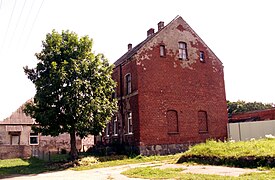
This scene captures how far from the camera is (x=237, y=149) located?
14.4 meters

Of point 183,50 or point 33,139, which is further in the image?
point 33,139

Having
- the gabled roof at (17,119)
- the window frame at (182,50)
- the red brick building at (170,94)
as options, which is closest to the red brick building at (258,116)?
the red brick building at (170,94)

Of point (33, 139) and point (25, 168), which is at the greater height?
point (33, 139)

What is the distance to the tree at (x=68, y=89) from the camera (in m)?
19.9

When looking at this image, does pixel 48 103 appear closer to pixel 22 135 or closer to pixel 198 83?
pixel 198 83

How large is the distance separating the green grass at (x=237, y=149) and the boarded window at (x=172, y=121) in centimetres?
775

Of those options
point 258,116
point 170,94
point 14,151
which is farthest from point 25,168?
point 258,116

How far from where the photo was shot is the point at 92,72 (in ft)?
69.6

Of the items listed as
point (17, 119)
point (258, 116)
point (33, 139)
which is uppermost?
point (17, 119)

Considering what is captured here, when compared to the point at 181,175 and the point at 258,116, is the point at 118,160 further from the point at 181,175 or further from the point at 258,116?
the point at 258,116

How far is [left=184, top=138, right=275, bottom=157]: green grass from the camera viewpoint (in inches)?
508

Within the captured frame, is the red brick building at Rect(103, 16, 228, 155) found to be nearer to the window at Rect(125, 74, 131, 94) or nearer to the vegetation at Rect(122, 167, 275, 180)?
the window at Rect(125, 74, 131, 94)

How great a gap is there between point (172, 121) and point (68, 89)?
30.4 feet

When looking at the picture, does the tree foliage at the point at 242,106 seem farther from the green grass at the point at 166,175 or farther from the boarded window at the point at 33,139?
the green grass at the point at 166,175
